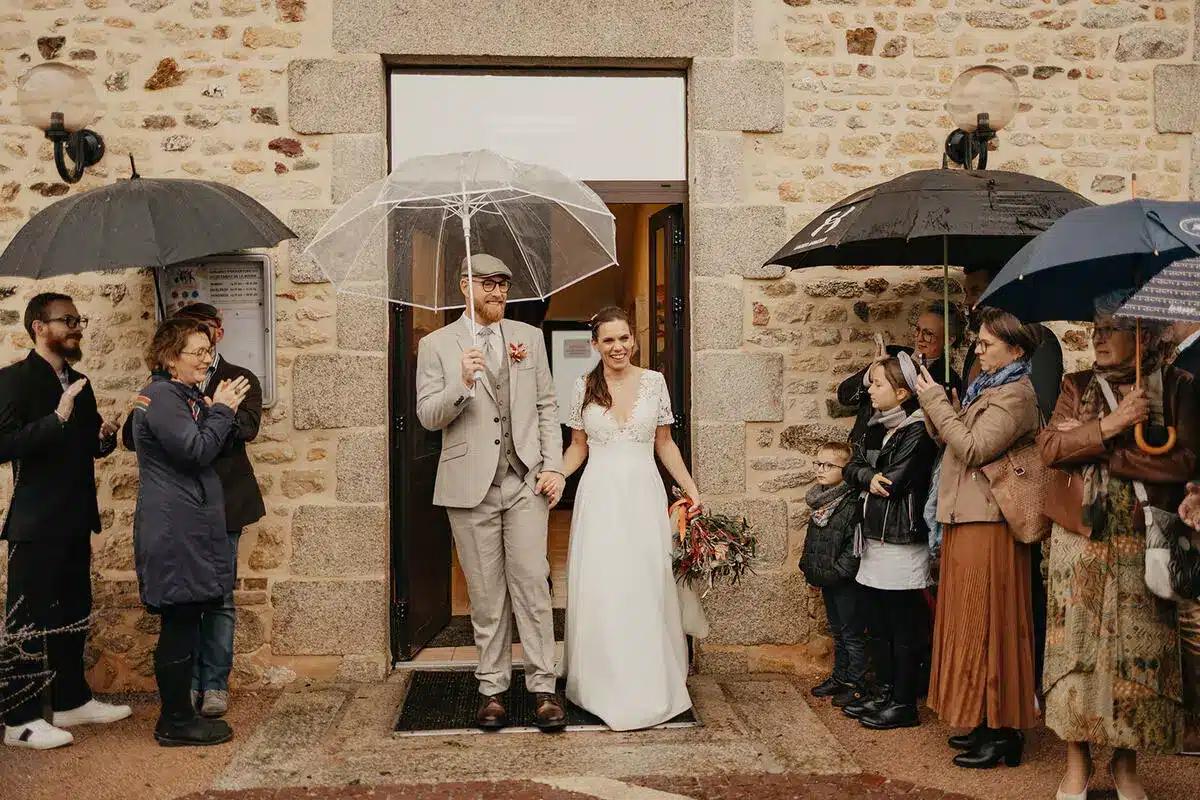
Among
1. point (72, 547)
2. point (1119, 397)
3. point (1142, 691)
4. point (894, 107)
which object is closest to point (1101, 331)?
point (1119, 397)

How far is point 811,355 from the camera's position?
5.54m

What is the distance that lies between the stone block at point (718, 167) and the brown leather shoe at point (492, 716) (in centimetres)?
264

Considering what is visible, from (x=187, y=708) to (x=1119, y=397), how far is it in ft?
12.5

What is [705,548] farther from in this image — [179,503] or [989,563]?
[179,503]

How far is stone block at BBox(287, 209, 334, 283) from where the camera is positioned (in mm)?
5348

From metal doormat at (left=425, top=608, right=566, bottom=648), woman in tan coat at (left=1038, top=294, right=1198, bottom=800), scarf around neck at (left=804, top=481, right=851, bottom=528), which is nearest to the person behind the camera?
woman in tan coat at (left=1038, top=294, right=1198, bottom=800)

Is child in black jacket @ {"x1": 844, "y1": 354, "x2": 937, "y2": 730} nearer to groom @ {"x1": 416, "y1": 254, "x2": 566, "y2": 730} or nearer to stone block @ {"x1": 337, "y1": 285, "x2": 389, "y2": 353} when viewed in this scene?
groom @ {"x1": 416, "y1": 254, "x2": 566, "y2": 730}

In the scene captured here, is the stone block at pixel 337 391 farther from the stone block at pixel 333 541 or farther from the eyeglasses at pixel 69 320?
the eyeglasses at pixel 69 320

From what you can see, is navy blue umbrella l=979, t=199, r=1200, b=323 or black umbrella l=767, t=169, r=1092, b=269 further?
black umbrella l=767, t=169, r=1092, b=269

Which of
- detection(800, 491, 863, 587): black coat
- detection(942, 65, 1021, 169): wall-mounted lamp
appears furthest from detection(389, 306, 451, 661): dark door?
detection(942, 65, 1021, 169): wall-mounted lamp

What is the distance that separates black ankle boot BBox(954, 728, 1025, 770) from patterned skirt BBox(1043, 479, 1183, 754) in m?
0.53

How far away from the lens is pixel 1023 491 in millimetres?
4062

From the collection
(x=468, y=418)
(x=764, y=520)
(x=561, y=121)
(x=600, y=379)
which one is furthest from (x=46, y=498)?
(x=764, y=520)

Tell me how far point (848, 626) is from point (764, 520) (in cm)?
72
